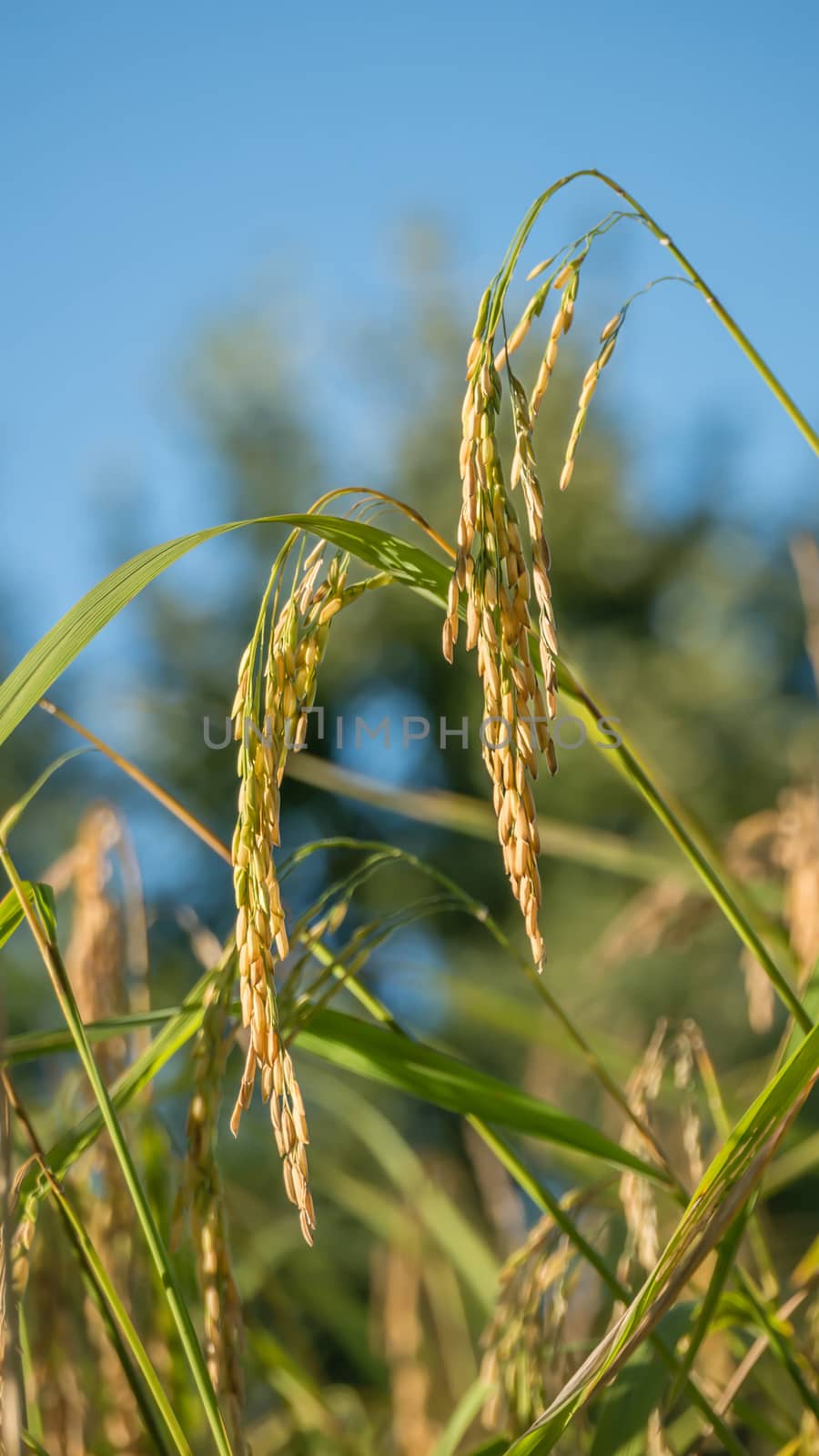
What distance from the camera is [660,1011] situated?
340 centimetres

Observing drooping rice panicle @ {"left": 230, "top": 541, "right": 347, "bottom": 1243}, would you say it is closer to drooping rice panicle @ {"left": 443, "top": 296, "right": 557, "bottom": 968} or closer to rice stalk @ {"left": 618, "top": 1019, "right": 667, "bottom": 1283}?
drooping rice panicle @ {"left": 443, "top": 296, "right": 557, "bottom": 968}

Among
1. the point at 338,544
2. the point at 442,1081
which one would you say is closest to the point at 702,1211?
the point at 442,1081

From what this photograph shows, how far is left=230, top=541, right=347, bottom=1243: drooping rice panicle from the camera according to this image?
25cm

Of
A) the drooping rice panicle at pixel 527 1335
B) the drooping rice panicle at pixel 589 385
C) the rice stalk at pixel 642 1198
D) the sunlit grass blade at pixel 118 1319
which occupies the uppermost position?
the drooping rice panicle at pixel 589 385

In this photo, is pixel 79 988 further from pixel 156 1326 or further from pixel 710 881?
pixel 710 881

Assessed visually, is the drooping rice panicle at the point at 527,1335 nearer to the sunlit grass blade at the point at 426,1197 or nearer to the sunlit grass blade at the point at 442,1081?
the sunlit grass blade at the point at 442,1081

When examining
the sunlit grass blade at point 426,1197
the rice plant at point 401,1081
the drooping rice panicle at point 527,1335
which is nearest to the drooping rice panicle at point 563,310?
the rice plant at point 401,1081

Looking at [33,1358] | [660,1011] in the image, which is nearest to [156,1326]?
[33,1358]

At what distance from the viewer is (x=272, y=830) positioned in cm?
27

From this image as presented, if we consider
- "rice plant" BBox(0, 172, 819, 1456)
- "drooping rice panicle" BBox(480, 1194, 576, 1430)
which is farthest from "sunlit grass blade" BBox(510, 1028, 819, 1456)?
"drooping rice panicle" BBox(480, 1194, 576, 1430)

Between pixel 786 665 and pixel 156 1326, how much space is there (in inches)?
157

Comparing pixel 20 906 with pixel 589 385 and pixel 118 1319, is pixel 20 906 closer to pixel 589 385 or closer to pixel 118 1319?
pixel 118 1319

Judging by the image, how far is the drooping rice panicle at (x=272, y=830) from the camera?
25 cm

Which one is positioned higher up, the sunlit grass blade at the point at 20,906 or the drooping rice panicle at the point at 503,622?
the drooping rice panicle at the point at 503,622
